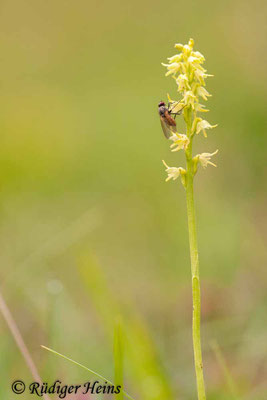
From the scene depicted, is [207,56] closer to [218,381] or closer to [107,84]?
[107,84]

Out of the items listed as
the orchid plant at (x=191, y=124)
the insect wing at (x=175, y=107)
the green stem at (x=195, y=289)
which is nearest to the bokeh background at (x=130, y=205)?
the green stem at (x=195, y=289)

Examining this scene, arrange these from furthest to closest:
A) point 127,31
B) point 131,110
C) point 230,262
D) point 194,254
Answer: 1. point 127,31
2. point 131,110
3. point 230,262
4. point 194,254

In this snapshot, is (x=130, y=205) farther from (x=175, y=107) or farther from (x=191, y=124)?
(x=191, y=124)

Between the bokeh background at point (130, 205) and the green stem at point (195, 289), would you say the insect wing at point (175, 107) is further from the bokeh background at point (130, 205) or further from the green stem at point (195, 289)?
the bokeh background at point (130, 205)

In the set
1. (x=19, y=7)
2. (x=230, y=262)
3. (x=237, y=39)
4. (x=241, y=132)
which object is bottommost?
(x=230, y=262)

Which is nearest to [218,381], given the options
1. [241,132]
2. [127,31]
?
[241,132]

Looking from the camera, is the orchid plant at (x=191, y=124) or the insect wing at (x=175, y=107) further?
the insect wing at (x=175, y=107)

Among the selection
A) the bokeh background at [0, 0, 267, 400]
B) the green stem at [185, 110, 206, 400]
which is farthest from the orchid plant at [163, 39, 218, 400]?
the bokeh background at [0, 0, 267, 400]

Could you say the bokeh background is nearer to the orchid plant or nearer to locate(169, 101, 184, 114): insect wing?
the orchid plant
